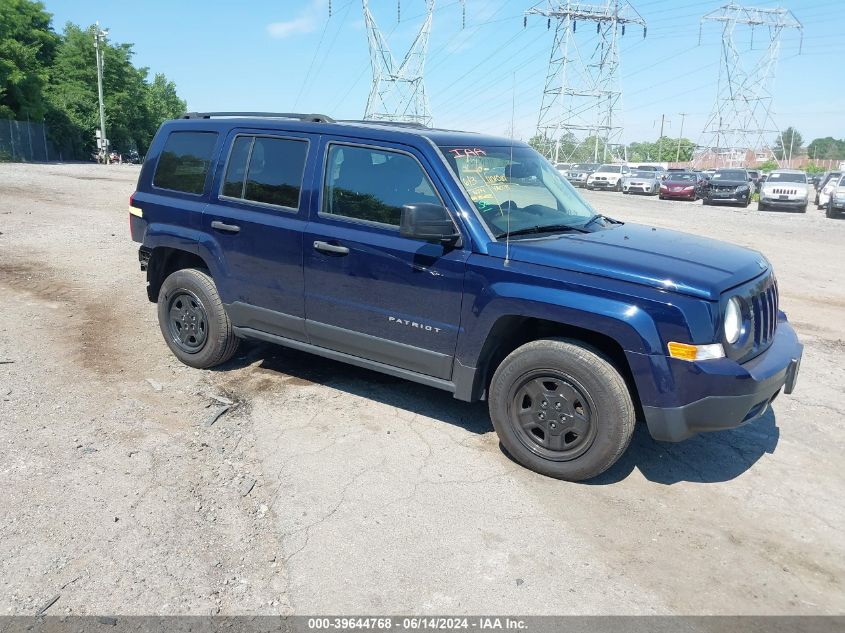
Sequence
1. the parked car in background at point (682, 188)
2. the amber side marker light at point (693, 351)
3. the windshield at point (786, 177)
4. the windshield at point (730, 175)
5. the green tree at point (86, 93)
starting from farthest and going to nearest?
1. the green tree at point (86, 93)
2. the parked car in background at point (682, 188)
3. the windshield at point (730, 175)
4. the windshield at point (786, 177)
5. the amber side marker light at point (693, 351)

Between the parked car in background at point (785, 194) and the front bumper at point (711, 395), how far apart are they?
1034 inches

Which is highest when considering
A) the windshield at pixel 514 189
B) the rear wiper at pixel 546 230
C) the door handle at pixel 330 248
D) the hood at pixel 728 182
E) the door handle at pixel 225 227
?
the hood at pixel 728 182

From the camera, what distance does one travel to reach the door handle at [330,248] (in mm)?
4492

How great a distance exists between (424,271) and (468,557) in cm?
175

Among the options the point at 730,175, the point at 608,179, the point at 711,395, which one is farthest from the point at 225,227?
the point at 608,179

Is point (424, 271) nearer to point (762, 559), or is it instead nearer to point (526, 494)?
point (526, 494)

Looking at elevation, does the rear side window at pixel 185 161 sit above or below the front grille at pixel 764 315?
above

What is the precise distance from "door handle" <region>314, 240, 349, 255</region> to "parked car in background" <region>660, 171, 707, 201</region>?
3067 centimetres

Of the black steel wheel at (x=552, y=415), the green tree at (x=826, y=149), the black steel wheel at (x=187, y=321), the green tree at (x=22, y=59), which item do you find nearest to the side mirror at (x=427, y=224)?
the black steel wheel at (x=552, y=415)

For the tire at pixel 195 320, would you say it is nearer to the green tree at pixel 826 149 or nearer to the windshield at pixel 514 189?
the windshield at pixel 514 189

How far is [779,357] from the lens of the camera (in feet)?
12.9

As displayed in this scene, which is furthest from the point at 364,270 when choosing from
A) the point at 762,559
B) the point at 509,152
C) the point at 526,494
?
the point at 762,559

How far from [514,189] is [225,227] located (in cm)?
221

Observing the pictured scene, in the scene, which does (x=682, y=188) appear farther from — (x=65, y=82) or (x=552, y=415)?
(x=65, y=82)
